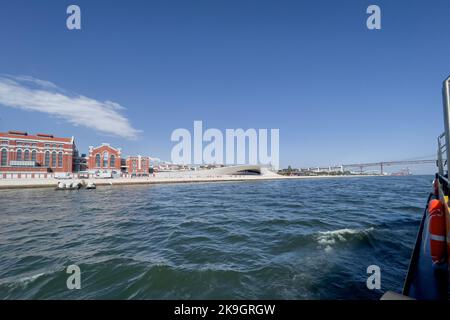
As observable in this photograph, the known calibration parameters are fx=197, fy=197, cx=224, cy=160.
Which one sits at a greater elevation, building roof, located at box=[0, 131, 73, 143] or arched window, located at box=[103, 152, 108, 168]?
building roof, located at box=[0, 131, 73, 143]

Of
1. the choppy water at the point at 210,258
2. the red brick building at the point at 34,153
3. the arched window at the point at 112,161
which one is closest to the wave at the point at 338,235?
the choppy water at the point at 210,258

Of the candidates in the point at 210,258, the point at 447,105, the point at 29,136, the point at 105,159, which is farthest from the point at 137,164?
the point at 447,105

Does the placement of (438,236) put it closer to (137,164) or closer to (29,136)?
(29,136)

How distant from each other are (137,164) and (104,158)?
1154 cm

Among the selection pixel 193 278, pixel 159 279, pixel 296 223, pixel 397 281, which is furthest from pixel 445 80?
pixel 296 223

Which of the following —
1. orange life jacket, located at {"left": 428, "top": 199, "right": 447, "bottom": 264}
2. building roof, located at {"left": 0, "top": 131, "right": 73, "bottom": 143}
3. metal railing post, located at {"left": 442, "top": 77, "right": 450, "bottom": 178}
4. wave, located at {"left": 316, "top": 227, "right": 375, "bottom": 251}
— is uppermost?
building roof, located at {"left": 0, "top": 131, "right": 73, "bottom": 143}

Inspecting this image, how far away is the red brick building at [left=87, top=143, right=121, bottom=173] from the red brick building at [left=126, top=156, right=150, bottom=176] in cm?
580

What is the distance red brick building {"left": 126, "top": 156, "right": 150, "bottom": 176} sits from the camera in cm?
6994

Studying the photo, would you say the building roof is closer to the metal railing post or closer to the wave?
the wave

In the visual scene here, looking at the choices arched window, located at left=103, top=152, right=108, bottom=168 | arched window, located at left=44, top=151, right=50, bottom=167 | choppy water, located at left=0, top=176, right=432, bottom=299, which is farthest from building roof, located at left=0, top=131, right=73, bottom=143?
choppy water, located at left=0, top=176, right=432, bottom=299

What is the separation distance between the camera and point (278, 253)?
6176mm

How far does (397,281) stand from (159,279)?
227 inches

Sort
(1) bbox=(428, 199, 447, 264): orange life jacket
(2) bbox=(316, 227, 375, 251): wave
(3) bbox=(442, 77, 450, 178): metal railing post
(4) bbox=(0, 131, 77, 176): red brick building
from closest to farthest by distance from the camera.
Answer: (3) bbox=(442, 77, 450, 178): metal railing post, (1) bbox=(428, 199, 447, 264): orange life jacket, (2) bbox=(316, 227, 375, 251): wave, (4) bbox=(0, 131, 77, 176): red brick building

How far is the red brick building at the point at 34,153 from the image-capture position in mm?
47156
